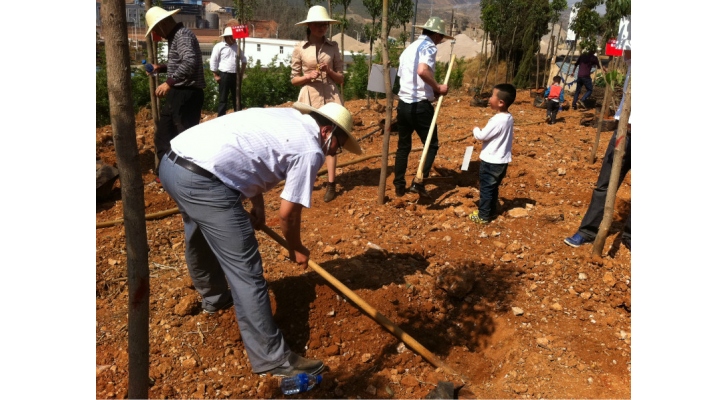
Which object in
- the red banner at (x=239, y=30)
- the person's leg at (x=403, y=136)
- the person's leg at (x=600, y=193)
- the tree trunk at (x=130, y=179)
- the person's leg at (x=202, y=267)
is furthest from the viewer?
the red banner at (x=239, y=30)

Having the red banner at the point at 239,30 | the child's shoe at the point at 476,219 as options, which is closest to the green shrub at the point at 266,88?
the red banner at the point at 239,30

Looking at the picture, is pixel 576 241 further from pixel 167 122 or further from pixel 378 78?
pixel 167 122

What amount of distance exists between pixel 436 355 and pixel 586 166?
4188mm

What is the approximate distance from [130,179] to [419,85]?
141 inches

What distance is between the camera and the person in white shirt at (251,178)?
2.53m

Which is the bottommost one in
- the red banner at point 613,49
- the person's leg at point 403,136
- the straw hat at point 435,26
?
the person's leg at point 403,136

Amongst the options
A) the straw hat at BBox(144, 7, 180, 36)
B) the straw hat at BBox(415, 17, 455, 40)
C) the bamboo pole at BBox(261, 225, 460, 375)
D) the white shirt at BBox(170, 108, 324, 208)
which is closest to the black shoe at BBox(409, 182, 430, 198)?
the straw hat at BBox(415, 17, 455, 40)

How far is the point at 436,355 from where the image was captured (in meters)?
3.19

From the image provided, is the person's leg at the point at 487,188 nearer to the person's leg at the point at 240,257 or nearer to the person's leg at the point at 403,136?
the person's leg at the point at 403,136

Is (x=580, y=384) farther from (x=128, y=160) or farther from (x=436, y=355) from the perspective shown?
(x=128, y=160)

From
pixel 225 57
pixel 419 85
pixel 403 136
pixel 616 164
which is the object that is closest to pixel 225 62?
pixel 225 57

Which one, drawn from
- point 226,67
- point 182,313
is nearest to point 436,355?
point 182,313

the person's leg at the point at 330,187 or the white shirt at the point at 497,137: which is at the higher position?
the white shirt at the point at 497,137

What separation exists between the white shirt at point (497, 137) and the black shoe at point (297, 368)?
2.50 metres
